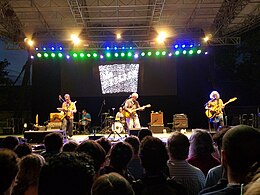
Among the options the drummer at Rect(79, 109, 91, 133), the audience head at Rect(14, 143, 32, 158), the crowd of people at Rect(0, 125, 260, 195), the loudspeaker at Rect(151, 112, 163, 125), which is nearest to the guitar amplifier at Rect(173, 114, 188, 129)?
the loudspeaker at Rect(151, 112, 163, 125)

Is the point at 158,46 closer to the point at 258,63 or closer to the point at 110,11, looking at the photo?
the point at 110,11

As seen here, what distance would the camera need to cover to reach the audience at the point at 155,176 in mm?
1971

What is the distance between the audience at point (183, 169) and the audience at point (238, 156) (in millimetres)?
1096

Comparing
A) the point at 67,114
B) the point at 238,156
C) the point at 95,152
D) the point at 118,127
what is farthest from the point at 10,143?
the point at 118,127

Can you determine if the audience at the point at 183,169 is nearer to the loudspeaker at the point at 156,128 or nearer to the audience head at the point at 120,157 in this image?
the audience head at the point at 120,157

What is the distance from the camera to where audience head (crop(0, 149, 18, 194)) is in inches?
59.6

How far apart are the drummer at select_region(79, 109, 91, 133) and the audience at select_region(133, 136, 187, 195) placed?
37.3 feet

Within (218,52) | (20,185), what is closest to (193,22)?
(218,52)

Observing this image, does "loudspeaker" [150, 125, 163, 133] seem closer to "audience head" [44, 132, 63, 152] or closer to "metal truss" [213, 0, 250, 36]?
"metal truss" [213, 0, 250, 36]

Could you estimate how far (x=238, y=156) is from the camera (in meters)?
1.43

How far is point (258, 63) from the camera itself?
17594 mm

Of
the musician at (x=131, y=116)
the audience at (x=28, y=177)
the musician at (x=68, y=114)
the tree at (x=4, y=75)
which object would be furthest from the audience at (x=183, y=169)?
the tree at (x=4, y=75)

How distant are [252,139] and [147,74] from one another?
42.0 feet

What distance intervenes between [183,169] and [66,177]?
5.24ft
